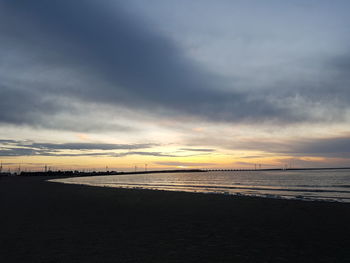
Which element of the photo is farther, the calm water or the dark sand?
the calm water

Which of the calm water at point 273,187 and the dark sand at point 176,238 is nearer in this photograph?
the dark sand at point 176,238

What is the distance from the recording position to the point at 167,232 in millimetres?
13062

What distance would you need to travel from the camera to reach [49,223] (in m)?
15.4

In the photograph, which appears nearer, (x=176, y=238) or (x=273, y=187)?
(x=176, y=238)

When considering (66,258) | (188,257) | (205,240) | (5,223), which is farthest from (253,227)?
(5,223)

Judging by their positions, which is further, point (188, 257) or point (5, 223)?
point (5, 223)

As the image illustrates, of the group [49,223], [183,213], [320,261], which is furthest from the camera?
[183,213]

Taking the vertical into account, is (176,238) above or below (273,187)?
above

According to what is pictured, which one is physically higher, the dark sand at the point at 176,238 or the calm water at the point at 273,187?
the dark sand at the point at 176,238

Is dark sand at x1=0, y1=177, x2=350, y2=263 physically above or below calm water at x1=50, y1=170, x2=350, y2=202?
above

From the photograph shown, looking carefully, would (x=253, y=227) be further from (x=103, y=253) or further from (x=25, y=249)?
(x=25, y=249)

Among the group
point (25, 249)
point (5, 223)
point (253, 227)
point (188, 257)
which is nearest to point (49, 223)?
point (5, 223)

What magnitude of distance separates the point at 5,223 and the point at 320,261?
15666 millimetres

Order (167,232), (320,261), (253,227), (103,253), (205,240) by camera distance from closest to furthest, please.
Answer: (320,261)
(103,253)
(205,240)
(167,232)
(253,227)
